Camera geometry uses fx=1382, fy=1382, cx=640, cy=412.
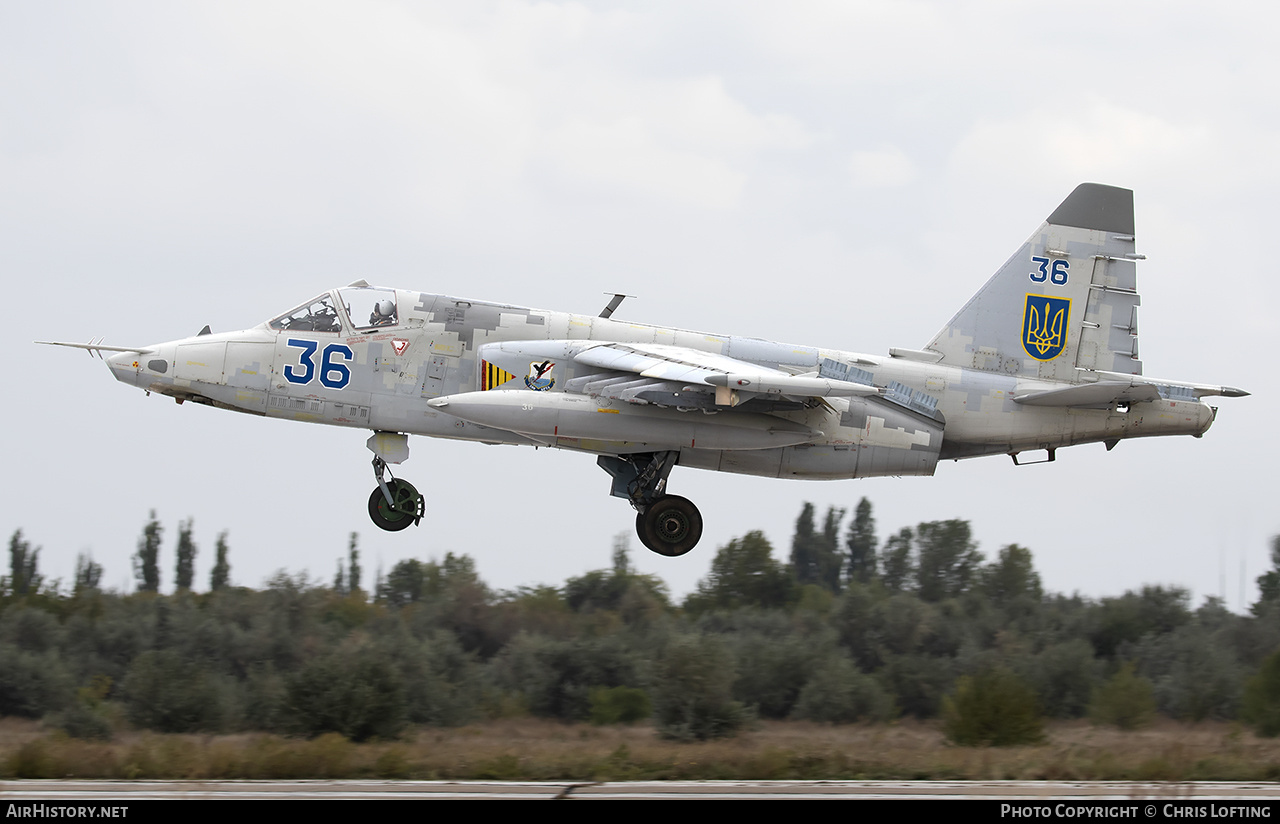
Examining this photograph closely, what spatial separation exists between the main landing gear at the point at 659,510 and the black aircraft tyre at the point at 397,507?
9.70 ft

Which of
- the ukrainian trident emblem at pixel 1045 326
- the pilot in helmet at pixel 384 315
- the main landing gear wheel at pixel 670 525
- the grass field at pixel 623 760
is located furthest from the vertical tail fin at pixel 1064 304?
the pilot in helmet at pixel 384 315

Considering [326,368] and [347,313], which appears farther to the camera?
[347,313]

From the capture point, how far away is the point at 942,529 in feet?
169

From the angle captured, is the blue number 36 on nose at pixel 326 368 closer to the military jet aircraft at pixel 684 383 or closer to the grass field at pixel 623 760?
the military jet aircraft at pixel 684 383

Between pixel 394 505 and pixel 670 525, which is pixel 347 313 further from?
pixel 670 525

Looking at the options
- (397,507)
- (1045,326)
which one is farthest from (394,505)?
(1045,326)

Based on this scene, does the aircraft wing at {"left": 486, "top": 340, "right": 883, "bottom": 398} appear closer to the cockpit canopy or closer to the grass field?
the cockpit canopy

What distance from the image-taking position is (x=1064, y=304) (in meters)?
20.3

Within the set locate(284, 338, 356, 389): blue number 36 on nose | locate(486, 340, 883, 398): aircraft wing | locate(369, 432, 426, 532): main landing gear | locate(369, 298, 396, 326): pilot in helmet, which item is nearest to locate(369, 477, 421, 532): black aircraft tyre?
locate(369, 432, 426, 532): main landing gear

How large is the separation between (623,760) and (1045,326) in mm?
8943

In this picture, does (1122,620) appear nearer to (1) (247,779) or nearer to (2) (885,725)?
(2) (885,725)
